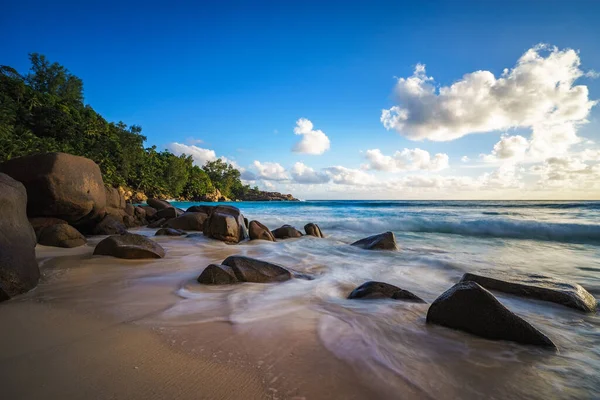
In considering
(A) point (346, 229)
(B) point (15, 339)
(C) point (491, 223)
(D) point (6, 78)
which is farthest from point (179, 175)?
(B) point (15, 339)

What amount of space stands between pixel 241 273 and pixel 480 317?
280cm

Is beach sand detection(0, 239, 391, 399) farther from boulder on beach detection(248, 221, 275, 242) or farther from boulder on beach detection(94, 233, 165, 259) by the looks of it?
boulder on beach detection(248, 221, 275, 242)

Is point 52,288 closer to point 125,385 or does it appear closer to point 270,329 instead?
point 125,385

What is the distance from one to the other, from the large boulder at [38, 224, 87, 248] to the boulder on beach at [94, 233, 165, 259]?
1532 millimetres

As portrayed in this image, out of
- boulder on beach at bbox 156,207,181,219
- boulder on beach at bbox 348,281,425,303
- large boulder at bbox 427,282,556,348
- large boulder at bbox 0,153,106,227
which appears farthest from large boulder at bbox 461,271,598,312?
boulder on beach at bbox 156,207,181,219

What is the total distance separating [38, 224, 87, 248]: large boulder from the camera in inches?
219

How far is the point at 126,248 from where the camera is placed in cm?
470

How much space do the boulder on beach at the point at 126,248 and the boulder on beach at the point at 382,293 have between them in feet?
12.5

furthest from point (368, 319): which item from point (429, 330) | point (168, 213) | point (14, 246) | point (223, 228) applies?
point (168, 213)

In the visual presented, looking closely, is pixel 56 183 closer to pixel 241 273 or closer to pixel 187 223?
pixel 187 223

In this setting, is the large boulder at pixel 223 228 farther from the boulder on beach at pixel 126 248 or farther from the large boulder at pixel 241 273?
the large boulder at pixel 241 273

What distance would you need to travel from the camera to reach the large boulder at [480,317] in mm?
2139

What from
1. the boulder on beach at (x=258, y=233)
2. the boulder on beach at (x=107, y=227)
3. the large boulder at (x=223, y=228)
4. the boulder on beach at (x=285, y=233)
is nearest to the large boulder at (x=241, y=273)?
the large boulder at (x=223, y=228)

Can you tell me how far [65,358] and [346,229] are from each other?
42.3 feet
